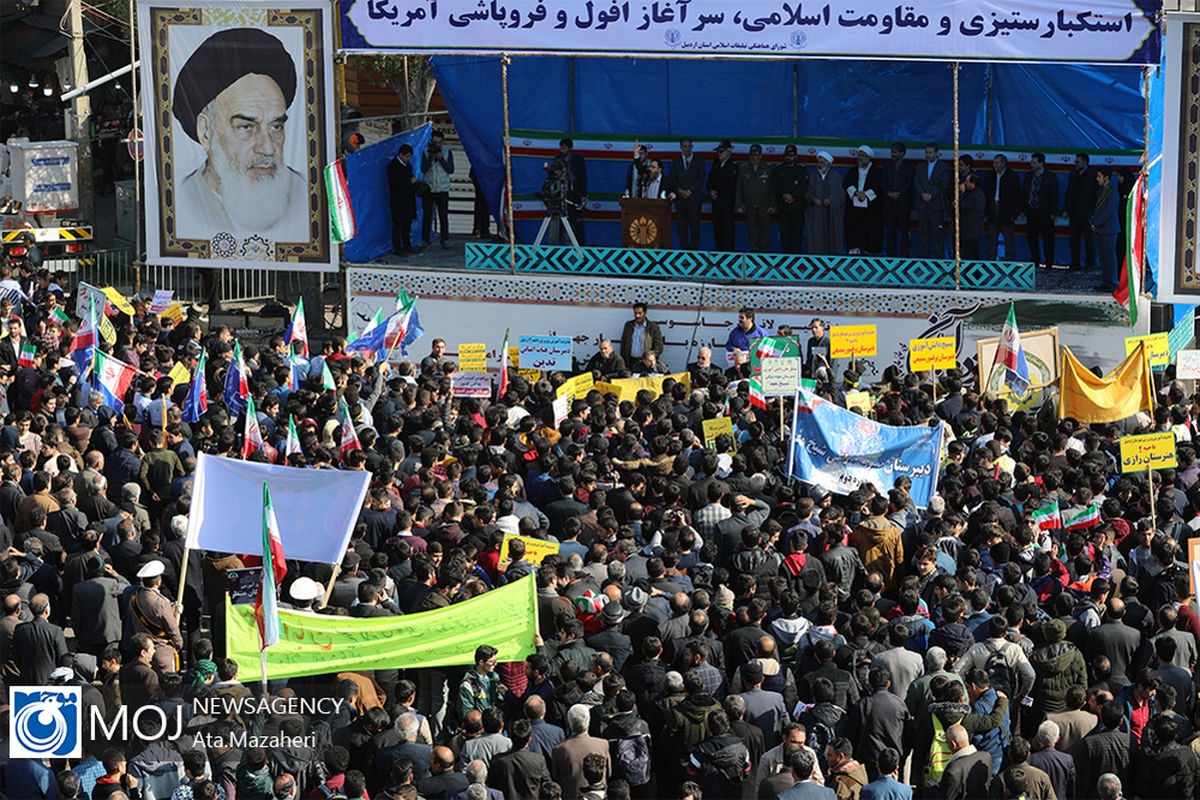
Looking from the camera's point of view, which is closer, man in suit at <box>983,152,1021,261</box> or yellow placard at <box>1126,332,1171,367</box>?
yellow placard at <box>1126,332,1171,367</box>

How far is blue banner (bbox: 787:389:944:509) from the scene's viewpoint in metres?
13.9

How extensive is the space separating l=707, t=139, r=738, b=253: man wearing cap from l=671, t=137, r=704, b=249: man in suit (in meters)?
0.16

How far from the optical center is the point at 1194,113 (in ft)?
62.2

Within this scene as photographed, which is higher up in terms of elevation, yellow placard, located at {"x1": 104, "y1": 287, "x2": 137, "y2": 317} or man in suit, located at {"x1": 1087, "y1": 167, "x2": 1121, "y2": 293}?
man in suit, located at {"x1": 1087, "y1": 167, "x2": 1121, "y2": 293}

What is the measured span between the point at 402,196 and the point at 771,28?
5274mm

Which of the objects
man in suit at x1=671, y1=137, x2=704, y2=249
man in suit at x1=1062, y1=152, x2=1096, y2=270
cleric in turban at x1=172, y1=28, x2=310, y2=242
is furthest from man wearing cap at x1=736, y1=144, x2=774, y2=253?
cleric in turban at x1=172, y1=28, x2=310, y2=242

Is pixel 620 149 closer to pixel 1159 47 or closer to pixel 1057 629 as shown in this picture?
pixel 1159 47

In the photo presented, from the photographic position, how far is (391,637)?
10.3m

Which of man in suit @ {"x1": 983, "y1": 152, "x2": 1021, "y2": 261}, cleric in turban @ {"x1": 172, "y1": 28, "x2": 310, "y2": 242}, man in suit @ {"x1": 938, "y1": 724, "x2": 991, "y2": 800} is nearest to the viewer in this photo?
man in suit @ {"x1": 938, "y1": 724, "x2": 991, "y2": 800}

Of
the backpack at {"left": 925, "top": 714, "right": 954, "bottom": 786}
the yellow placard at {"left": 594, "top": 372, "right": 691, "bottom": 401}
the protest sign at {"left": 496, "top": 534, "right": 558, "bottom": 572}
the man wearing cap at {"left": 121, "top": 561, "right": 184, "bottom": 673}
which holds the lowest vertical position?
the backpack at {"left": 925, "top": 714, "right": 954, "bottom": 786}

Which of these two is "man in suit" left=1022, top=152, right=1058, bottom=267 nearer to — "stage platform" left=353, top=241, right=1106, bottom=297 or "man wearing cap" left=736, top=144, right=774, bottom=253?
"stage platform" left=353, top=241, right=1106, bottom=297

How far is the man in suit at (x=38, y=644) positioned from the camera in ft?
35.9

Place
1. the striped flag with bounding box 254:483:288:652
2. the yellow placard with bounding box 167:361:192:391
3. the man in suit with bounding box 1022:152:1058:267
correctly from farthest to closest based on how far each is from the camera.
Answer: the man in suit with bounding box 1022:152:1058:267, the yellow placard with bounding box 167:361:192:391, the striped flag with bounding box 254:483:288:652

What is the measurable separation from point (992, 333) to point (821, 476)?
6629 mm
